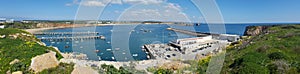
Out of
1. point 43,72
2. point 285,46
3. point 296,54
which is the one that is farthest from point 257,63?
point 43,72

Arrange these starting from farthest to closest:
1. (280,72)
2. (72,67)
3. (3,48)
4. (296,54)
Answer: (3,48)
(296,54)
(72,67)
(280,72)

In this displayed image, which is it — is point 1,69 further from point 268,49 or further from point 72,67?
point 268,49

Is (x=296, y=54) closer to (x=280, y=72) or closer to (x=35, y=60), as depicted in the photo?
(x=280, y=72)

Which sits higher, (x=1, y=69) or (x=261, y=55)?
(x=261, y=55)

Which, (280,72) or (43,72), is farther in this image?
(43,72)

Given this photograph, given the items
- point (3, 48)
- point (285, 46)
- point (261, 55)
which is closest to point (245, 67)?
point (261, 55)

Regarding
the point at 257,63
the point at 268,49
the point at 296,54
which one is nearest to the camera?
the point at 257,63
